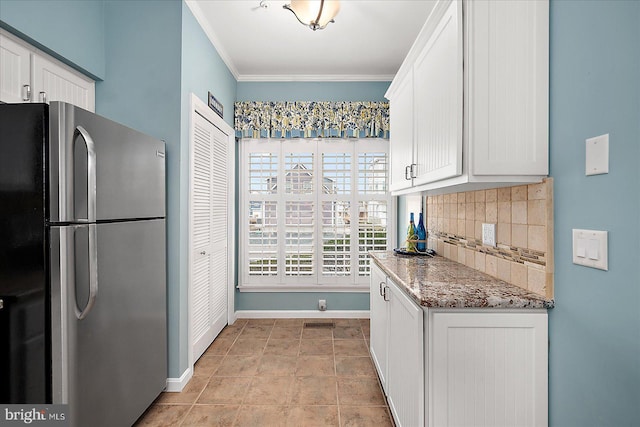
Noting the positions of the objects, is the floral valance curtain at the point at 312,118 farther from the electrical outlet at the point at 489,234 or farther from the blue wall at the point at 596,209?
the blue wall at the point at 596,209

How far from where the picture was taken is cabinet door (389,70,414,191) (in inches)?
85.9

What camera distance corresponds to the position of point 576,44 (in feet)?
3.89

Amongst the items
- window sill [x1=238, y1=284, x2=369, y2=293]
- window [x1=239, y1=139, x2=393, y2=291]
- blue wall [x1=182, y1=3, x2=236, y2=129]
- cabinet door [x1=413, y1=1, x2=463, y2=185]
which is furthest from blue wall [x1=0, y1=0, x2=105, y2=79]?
window sill [x1=238, y1=284, x2=369, y2=293]

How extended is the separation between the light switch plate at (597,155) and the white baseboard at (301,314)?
2988mm

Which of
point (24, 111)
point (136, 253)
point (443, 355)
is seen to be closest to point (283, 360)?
point (136, 253)

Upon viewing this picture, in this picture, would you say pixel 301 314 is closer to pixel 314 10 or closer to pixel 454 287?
pixel 454 287

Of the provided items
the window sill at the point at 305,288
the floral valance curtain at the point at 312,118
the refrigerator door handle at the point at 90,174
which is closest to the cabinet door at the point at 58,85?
the refrigerator door handle at the point at 90,174

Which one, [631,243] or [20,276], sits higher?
[631,243]

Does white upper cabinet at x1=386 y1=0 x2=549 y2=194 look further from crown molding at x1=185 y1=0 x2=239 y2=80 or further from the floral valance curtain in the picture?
the floral valance curtain

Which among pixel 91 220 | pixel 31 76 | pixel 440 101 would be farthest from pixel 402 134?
pixel 31 76

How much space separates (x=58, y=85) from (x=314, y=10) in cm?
160

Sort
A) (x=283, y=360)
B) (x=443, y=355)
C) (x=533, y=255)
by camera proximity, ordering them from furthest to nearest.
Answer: (x=283, y=360), (x=533, y=255), (x=443, y=355)

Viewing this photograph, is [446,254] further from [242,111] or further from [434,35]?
[242,111]

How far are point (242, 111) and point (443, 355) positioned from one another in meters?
3.21
